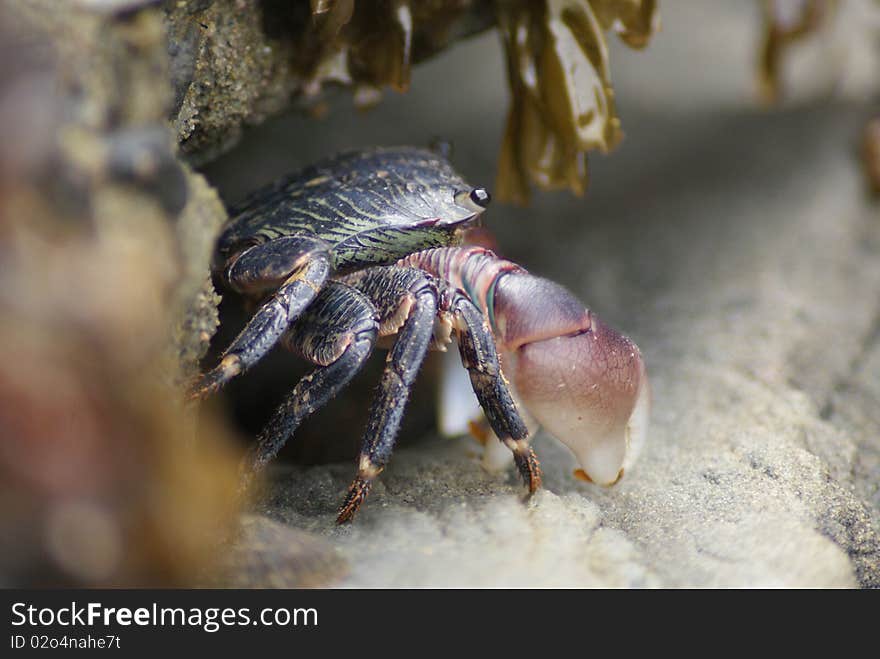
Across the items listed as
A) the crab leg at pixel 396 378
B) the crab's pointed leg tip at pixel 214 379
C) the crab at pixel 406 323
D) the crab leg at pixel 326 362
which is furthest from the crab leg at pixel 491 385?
the crab's pointed leg tip at pixel 214 379

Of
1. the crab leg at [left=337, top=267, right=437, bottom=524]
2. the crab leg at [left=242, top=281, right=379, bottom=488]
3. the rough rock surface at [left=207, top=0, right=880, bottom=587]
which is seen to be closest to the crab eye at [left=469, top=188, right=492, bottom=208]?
the crab leg at [left=337, top=267, right=437, bottom=524]

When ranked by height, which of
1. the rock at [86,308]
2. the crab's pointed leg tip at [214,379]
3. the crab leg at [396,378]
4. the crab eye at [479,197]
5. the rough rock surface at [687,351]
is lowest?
the rough rock surface at [687,351]

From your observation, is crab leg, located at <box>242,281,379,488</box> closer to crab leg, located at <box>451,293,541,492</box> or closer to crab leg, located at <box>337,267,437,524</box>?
crab leg, located at <box>337,267,437,524</box>

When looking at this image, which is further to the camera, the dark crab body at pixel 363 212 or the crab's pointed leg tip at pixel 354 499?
the dark crab body at pixel 363 212

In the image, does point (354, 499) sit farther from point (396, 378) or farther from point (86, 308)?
point (86, 308)

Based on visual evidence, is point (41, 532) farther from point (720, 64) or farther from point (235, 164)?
point (720, 64)

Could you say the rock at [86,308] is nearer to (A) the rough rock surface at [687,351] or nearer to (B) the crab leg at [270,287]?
(B) the crab leg at [270,287]

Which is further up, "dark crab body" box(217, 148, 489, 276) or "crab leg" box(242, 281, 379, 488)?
"dark crab body" box(217, 148, 489, 276)

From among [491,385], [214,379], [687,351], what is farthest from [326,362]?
[687,351]
